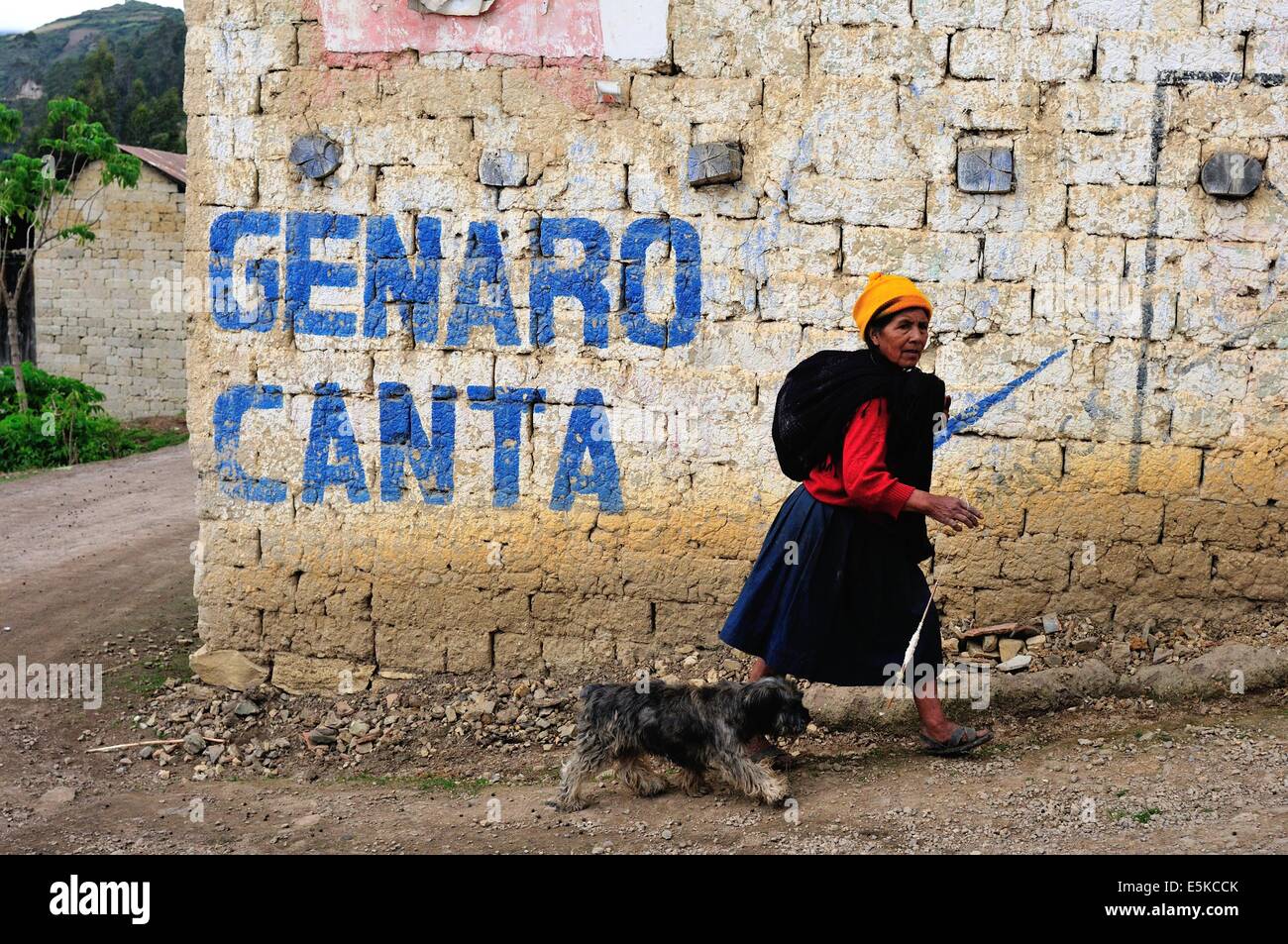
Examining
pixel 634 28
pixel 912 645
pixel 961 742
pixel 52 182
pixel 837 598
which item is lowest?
pixel 961 742

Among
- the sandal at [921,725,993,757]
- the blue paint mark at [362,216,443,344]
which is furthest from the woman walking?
the blue paint mark at [362,216,443,344]

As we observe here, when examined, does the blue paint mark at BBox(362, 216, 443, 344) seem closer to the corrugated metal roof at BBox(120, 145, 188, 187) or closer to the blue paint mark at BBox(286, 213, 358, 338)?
the blue paint mark at BBox(286, 213, 358, 338)

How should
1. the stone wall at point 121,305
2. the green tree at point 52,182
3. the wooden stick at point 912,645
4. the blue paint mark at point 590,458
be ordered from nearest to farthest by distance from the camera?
1. the wooden stick at point 912,645
2. the blue paint mark at point 590,458
3. the green tree at point 52,182
4. the stone wall at point 121,305

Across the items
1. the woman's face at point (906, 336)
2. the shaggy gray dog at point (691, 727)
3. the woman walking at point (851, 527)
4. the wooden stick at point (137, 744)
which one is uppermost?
the woman's face at point (906, 336)

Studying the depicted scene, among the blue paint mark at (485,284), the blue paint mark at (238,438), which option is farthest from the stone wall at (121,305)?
the blue paint mark at (485,284)

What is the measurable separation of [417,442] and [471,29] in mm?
1802

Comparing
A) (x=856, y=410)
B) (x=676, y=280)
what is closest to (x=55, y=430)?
(x=676, y=280)

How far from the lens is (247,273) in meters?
5.28

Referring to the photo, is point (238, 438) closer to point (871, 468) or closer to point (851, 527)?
point (851, 527)

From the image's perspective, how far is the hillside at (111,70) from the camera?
114ft

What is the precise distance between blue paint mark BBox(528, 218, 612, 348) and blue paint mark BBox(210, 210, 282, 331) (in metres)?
1.19

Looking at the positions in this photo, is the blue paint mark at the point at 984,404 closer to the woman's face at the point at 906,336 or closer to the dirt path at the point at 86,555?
the woman's face at the point at 906,336

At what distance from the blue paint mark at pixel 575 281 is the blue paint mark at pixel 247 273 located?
3.90 feet
